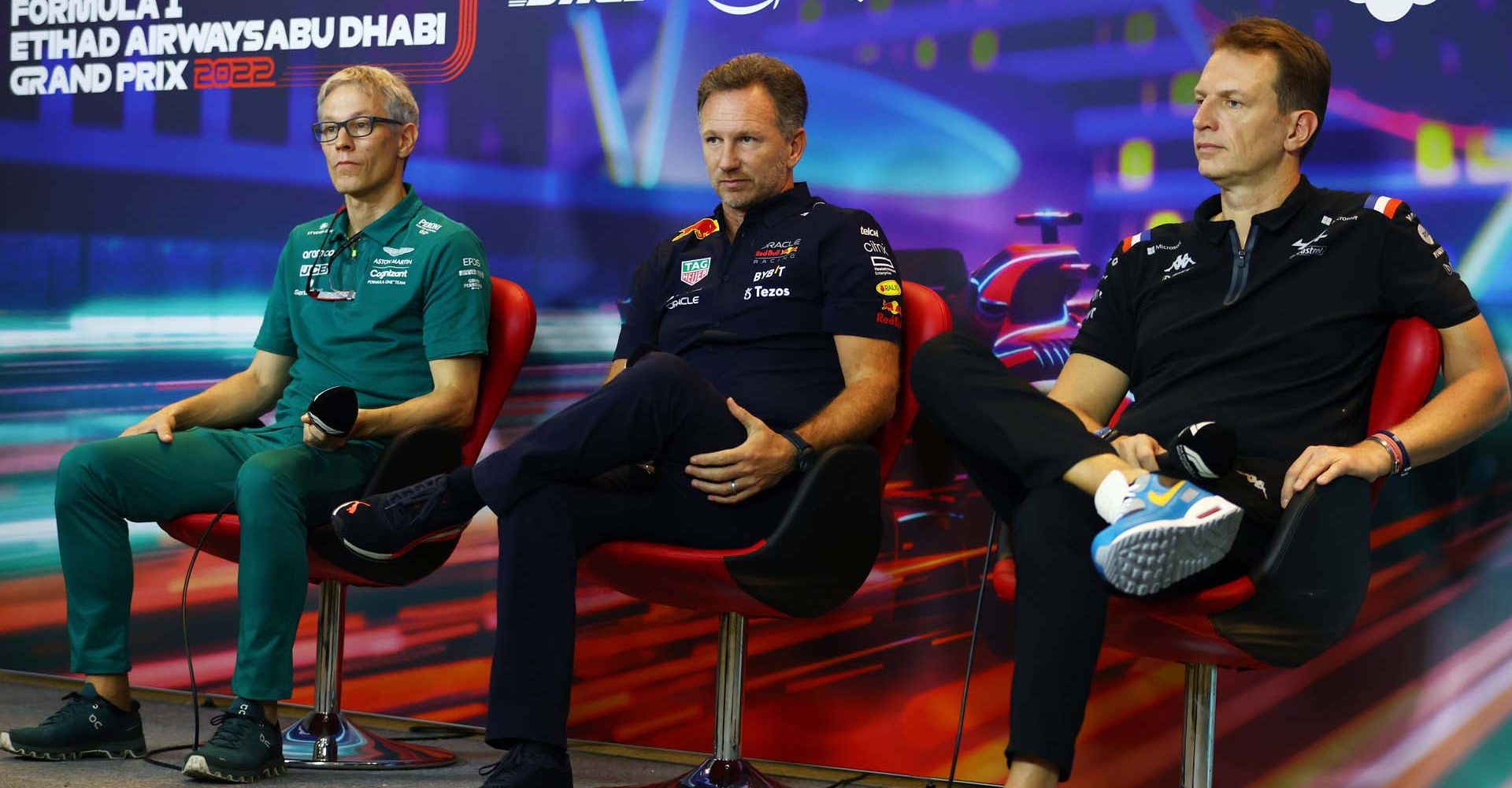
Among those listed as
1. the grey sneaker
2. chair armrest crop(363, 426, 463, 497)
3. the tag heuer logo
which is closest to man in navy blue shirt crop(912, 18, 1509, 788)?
the tag heuer logo

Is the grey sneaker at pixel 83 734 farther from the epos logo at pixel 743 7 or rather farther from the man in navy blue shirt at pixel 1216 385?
the epos logo at pixel 743 7

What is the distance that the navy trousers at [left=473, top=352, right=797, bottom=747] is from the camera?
7.46 feet

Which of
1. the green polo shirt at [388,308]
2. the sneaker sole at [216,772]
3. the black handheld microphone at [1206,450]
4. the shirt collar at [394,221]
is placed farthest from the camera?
the shirt collar at [394,221]

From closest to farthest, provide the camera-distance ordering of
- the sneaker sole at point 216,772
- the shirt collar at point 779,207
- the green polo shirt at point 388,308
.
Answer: the sneaker sole at point 216,772
the shirt collar at point 779,207
the green polo shirt at point 388,308

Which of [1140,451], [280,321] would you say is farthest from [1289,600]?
[280,321]

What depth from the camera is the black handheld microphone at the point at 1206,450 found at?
1.98 meters

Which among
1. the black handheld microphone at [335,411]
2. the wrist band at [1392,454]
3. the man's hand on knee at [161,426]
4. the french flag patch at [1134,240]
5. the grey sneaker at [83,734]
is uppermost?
the french flag patch at [1134,240]

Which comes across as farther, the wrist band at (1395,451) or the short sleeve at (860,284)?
the short sleeve at (860,284)

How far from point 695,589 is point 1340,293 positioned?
1.14m

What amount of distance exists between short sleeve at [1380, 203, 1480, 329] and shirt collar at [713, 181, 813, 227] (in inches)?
41.6

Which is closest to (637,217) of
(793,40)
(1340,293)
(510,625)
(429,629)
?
(793,40)

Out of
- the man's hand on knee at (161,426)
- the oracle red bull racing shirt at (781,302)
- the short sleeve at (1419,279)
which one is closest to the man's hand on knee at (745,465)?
the oracle red bull racing shirt at (781,302)

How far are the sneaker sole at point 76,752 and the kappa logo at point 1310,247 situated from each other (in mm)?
2352

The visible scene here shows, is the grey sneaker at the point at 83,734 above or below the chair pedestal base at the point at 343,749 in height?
above
